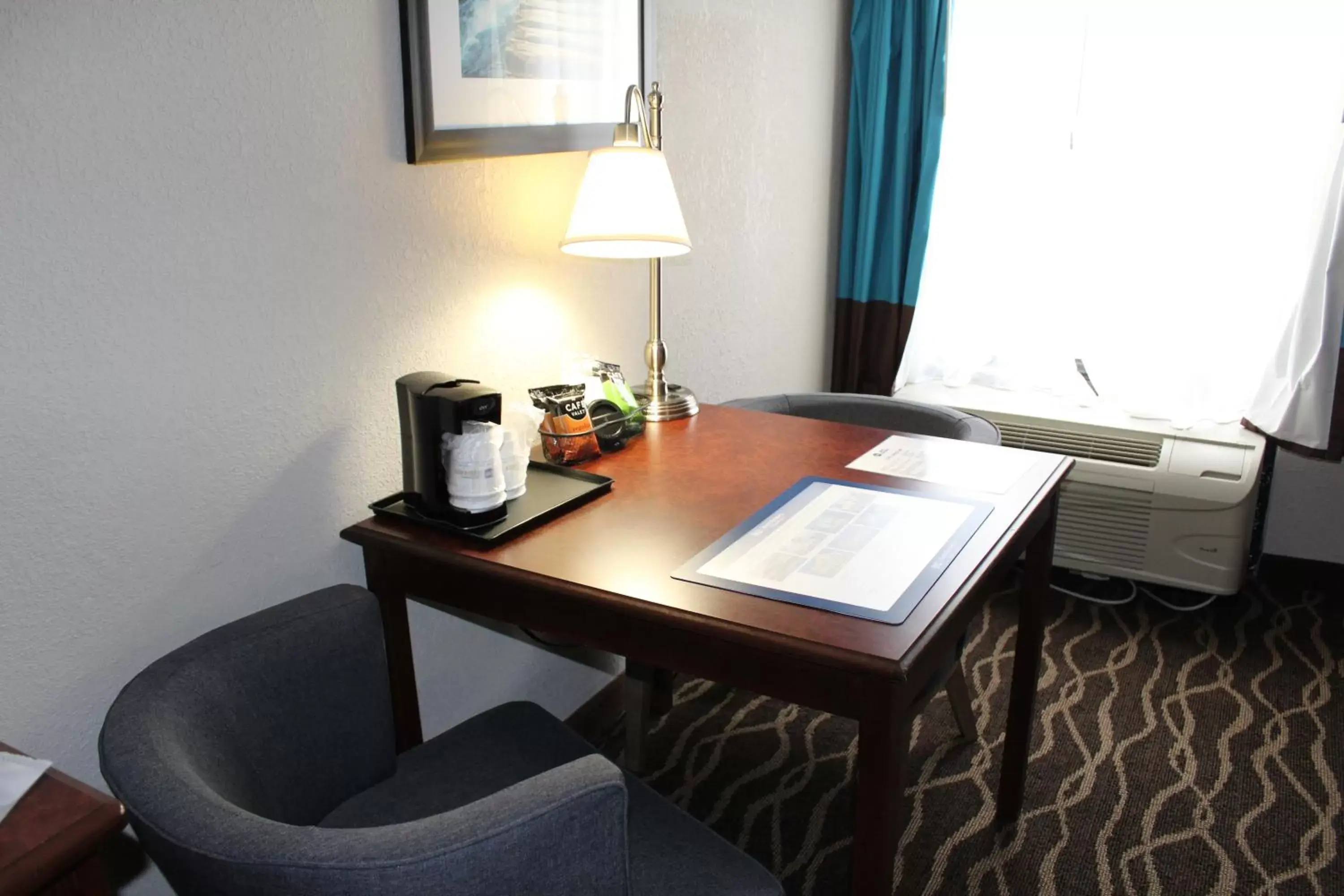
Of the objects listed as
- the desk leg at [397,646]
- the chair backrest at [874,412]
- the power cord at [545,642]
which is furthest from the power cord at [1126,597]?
the desk leg at [397,646]

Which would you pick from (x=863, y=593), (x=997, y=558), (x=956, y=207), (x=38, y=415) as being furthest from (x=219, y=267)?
(x=956, y=207)

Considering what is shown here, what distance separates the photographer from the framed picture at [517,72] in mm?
1512

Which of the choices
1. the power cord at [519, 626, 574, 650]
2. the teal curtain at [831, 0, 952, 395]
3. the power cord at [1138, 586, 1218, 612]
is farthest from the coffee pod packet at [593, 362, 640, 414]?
the power cord at [1138, 586, 1218, 612]

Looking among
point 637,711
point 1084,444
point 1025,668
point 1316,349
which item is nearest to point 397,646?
point 637,711

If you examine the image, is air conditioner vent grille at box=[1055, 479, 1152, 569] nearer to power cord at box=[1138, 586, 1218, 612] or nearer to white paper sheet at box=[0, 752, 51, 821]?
power cord at box=[1138, 586, 1218, 612]

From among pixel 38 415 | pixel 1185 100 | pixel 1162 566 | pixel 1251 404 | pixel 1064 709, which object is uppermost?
pixel 1185 100

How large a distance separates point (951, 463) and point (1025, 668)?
440 mm

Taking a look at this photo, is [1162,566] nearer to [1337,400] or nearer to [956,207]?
[1337,400]

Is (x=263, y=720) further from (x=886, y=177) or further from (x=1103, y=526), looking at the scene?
(x=886, y=177)

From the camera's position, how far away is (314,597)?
1.32m

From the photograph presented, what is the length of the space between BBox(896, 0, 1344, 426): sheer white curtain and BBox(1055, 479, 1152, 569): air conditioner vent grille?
294 millimetres

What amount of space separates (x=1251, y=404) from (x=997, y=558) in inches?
72.0

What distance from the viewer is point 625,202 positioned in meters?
1.58

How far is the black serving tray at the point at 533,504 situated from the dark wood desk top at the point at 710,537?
0.05ft
